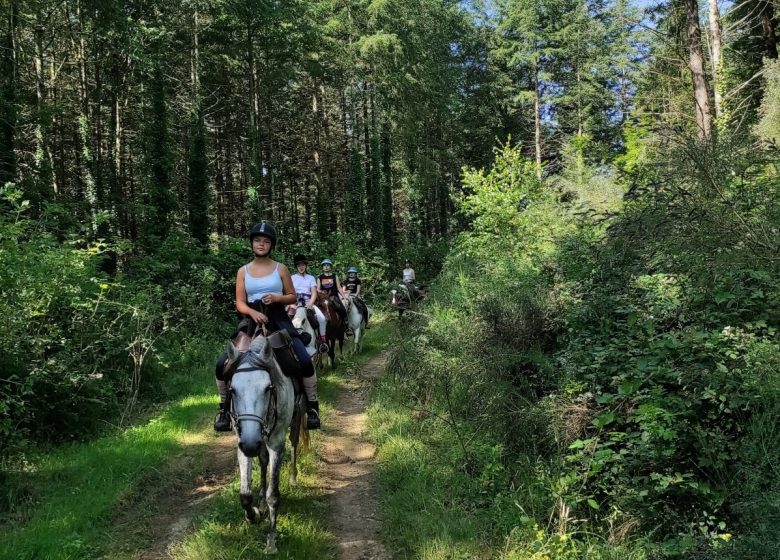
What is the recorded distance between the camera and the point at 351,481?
6117 mm

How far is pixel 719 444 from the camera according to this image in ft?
13.1

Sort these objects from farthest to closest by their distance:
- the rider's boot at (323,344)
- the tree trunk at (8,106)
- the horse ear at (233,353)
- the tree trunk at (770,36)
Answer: the tree trunk at (770,36)
the tree trunk at (8,106)
the rider's boot at (323,344)
the horse ear at (233,353)

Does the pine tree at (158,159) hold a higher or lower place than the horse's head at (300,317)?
higher

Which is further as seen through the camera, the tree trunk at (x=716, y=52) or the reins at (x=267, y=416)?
the tree trunk at (x=716, y=52)

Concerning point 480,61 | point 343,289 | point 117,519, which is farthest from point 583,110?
point 117,519

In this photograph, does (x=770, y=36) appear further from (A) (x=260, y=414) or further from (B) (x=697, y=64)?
(A) (x=260, y=414)

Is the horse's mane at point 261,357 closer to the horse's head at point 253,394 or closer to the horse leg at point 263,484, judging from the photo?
the horse's head at point 253,394

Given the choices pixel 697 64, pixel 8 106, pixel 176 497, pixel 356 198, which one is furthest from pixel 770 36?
pixel 8 106

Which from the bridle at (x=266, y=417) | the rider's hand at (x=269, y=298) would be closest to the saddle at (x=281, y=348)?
the bridle at (x=266, y=417)

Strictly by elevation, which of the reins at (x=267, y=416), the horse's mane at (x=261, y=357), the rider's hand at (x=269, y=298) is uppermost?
the rider's hand at (x=269, y=298)

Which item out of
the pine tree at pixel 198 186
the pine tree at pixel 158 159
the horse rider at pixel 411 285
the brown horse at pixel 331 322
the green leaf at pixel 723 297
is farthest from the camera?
the pine tree at pixel 198 186

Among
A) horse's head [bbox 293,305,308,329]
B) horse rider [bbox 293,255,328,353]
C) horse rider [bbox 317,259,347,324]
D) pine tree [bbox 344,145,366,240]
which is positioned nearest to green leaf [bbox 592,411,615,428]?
horse's head [bbox 293,305,308,329]

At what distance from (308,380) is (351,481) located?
160 cm

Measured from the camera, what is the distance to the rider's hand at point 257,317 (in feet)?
15.8
